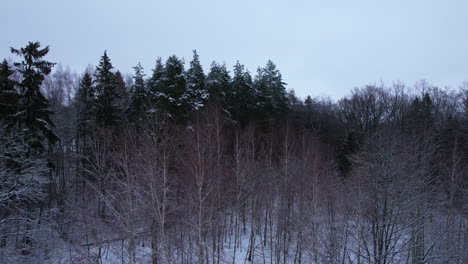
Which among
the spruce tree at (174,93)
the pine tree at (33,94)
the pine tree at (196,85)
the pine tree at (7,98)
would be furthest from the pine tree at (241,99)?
the pine tree at (7,98)

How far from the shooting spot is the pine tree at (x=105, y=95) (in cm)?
2362

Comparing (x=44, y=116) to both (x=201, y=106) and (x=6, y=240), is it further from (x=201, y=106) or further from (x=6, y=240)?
(x=201, y=106)

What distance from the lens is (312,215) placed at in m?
17.8

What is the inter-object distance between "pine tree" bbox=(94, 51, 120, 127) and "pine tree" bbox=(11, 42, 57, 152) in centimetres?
536

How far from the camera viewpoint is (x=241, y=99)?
31.1m

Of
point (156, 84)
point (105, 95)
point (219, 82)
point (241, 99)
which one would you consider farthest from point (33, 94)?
point (241, 99)

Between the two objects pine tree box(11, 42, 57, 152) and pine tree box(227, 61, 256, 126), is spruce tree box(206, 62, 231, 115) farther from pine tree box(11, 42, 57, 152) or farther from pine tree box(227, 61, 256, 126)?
pine tree box(11, 42, 57, 152)

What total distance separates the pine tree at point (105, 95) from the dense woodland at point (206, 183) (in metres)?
0.11

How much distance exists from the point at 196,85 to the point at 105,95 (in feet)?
26.3

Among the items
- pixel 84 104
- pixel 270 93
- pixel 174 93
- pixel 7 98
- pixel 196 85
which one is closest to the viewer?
pixel 7 98

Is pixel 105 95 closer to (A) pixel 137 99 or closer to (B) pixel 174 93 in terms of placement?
(A) pixel 137 99

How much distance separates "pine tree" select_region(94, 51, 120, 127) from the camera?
23616mm

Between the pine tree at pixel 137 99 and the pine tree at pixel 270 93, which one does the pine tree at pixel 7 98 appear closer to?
the pine tree at pixel 137 99

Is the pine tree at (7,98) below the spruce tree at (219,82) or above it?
below
